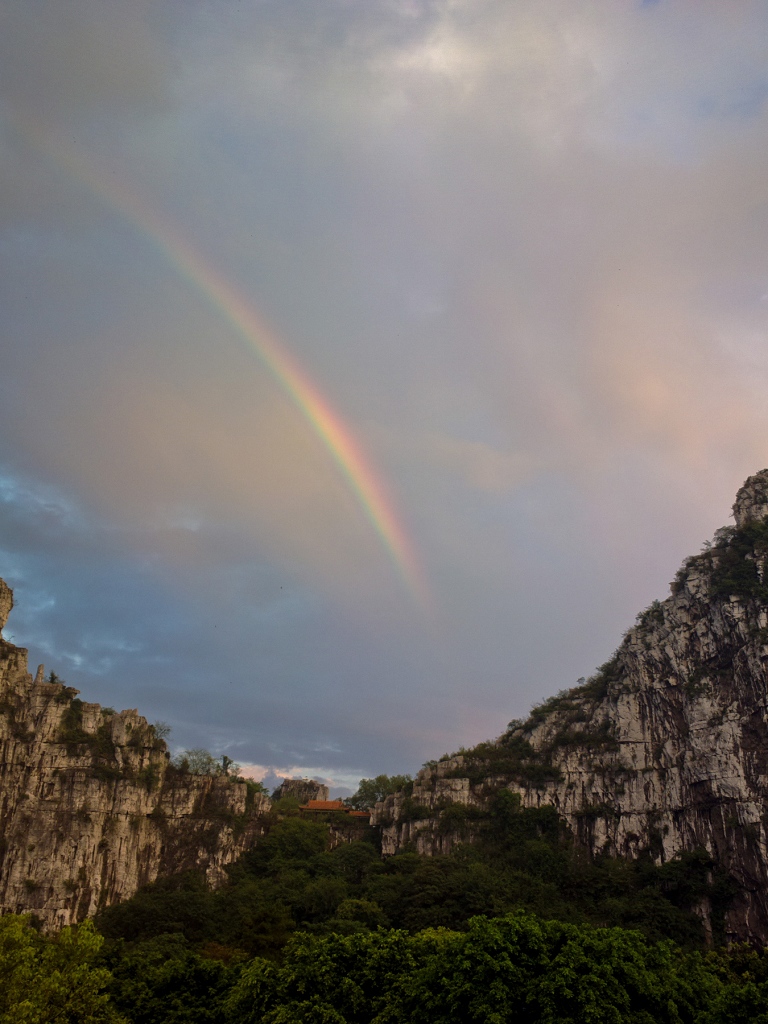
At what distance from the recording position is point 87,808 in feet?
255

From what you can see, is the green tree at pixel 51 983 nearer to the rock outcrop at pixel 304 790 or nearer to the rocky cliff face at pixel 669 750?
the rocky cliff face at pixel 669 750

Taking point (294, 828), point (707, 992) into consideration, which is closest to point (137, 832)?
point (294, 828)

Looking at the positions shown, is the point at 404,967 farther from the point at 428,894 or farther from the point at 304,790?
the point at 304,790

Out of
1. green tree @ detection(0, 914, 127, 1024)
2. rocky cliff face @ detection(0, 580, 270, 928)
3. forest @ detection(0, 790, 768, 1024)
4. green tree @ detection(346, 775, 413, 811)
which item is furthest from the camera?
green tree @ detection(346, 775, 413, 811)

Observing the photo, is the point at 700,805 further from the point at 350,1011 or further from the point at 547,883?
the point at 350,1011

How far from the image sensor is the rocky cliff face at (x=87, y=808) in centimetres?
7344

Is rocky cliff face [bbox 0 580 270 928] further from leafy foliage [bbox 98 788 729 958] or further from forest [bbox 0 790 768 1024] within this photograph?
forest [bbox 0 790 768 1024]

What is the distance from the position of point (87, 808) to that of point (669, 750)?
58.6 m

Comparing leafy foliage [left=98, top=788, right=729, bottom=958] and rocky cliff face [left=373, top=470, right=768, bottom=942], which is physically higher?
rocky cliff face [left=373, top=470, right=768, bottom=942]

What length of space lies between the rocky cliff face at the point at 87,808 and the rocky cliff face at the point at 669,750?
69.2 ft

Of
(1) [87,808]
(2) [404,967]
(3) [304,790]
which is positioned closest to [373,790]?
(3) [304,790]

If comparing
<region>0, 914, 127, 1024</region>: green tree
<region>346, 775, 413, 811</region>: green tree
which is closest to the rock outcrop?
<region>346, 775, 413, 811</region>: green tree

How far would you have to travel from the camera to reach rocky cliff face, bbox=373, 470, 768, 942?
226 feet

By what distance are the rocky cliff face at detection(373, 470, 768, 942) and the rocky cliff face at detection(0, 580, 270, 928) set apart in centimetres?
2110
